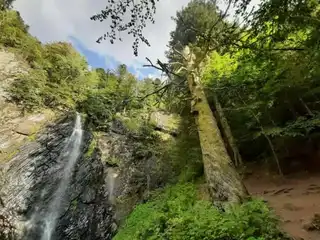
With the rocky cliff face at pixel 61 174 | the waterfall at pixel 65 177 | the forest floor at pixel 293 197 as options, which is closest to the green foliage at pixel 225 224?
the forest floor at pixel 293 197

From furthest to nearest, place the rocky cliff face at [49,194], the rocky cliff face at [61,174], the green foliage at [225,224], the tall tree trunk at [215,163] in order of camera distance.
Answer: the rocky cliff face at [61,174] → the rocky cliff face at [49,194] → the tall tree trunk at [215,163] → the green foliage at [225,224]

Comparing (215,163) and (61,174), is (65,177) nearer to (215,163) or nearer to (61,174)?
(61,174)

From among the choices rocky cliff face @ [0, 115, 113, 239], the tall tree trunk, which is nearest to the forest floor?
the tall tree trunk

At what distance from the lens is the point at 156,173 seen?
44.2 feet

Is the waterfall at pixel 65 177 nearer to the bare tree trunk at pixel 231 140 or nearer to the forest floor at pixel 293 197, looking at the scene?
the bare tree trunk at pixel 231 140

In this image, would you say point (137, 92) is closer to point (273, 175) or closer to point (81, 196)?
point (81, 196)

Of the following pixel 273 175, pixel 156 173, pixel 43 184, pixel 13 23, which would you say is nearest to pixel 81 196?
pixel 43 184

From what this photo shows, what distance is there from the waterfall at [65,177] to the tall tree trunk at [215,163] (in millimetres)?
8455

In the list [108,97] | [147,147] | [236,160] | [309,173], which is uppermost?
[108,97]

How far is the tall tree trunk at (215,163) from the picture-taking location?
5258 millimetres

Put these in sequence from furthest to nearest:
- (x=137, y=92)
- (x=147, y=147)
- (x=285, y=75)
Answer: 1. (x=137, y=92)
2. (x=147, y=147)
3. (x=285, y=75)

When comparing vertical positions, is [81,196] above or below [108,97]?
below

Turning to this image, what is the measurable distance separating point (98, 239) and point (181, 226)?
27.9 feet

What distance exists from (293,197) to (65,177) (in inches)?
405
